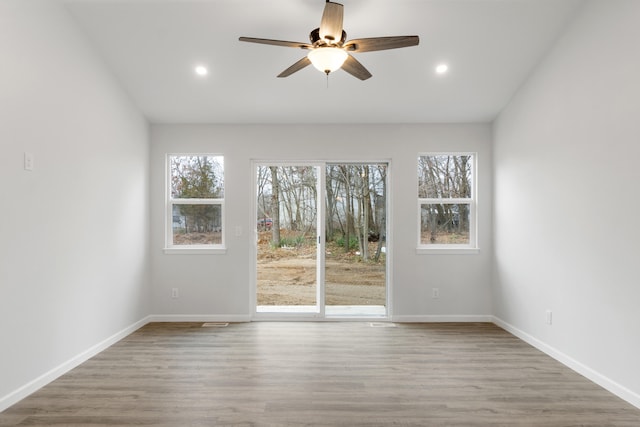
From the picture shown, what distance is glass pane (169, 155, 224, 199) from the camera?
4.63 m

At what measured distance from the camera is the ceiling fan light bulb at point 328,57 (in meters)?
2.39

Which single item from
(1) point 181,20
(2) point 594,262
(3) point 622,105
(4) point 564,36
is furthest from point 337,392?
(4) point 564,36

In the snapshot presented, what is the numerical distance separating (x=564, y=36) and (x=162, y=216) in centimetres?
453

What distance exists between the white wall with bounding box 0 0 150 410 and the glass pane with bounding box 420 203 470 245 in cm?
Result: 343

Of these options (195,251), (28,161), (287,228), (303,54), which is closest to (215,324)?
(195,251)

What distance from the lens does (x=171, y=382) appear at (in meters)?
2.83

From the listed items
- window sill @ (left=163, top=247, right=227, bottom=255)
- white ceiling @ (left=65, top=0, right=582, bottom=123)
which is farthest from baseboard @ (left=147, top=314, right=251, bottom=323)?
white ceiling @ (left=65, top=0, right=582, bottom=123)

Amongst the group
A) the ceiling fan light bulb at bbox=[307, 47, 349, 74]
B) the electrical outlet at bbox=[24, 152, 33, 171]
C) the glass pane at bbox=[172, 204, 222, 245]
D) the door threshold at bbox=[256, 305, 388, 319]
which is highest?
the ceiling fan light bulb at bbox=[307, 47, 349, 74]

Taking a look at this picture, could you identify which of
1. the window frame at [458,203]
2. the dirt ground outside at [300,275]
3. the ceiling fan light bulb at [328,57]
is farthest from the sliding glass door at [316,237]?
the ceiling fan light bulb at [328,57]

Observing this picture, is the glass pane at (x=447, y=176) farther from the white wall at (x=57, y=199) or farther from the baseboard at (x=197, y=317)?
the white wall at (x=57, y=199)

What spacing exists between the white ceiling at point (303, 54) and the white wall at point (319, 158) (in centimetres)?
18

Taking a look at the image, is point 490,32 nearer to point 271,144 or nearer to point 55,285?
point 271,144

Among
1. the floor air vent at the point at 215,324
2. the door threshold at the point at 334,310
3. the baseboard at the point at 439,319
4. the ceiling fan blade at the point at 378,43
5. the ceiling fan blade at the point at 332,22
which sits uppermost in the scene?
the ceiling fan blade at the point at 332,22

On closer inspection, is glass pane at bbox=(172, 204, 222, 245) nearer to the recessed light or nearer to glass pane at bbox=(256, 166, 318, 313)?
glass pane at bbox=(256, 166, 318, 313)
